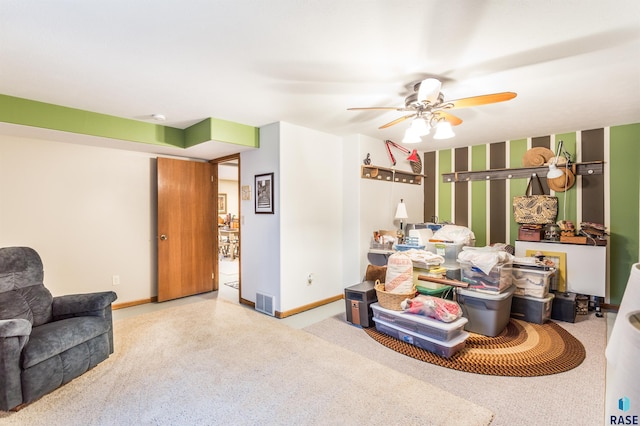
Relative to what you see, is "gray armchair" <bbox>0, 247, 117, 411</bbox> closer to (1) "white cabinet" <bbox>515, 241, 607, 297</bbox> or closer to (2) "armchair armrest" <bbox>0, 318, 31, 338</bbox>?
(2) "armchair armrest" <bbox>0, 318, 31, 338</bbox>

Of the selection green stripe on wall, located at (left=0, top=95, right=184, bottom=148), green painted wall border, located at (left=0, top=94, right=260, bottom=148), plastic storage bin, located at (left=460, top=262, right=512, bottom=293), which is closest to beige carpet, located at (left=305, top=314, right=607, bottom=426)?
plastic storage bin, located at (left=460, top=262, right=512, bottom=293)

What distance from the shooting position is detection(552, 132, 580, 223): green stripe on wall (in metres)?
4.31

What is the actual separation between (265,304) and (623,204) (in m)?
4.75

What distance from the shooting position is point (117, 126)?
11.6 feet

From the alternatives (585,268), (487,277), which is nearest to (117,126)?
(487,277)

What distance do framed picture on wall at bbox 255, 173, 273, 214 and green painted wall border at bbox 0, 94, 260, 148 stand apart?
46cm

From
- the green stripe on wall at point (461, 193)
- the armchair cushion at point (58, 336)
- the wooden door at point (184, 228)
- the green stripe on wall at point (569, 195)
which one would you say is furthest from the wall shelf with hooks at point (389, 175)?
the armchair cushion at point (58, 336)

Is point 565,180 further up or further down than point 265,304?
further up

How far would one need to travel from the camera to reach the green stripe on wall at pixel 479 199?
5105 millimetres

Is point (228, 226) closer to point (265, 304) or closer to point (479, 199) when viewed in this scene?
point (265, 304)

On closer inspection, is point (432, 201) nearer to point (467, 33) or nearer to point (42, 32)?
point (467, 33)

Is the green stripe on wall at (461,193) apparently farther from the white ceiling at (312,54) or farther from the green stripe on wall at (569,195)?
the white ceiling at (312,54)

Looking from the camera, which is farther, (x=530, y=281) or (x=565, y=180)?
(x=565, y=180)

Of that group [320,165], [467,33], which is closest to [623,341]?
[467,33]
